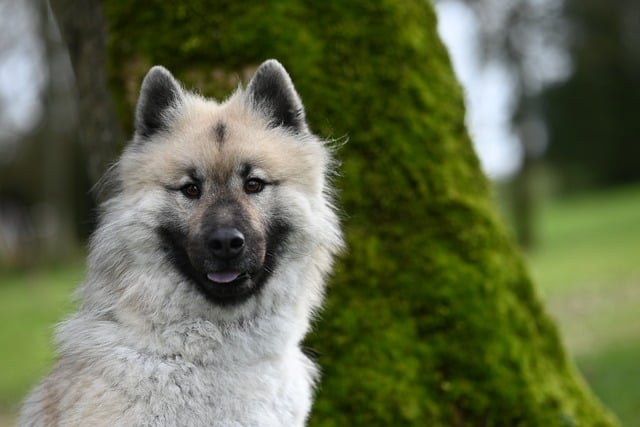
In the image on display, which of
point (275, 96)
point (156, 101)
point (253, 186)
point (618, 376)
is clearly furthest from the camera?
point (618, 376)

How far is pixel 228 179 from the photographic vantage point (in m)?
3.89

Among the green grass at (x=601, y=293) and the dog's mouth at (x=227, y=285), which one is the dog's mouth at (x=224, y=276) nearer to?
the dog's mouth at (x=227, y=285)

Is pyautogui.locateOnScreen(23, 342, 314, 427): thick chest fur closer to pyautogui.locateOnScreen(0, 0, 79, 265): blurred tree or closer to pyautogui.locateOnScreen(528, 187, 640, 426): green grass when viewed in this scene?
pyautogui.locateOnScreen(528, 187, 640, 426): green grass

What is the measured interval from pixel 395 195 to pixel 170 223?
198 centimetres

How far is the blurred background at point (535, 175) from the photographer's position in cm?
1276

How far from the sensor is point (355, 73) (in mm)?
5367

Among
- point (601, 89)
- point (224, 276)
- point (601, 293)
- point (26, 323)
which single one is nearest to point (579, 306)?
point (601, 293)

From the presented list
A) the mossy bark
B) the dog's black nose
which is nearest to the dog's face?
the dog's black nose

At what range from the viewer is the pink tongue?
3.81 m

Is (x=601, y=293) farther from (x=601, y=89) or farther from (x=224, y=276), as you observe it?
(x=601, y=89)

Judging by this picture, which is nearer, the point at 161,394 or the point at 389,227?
the point at 161,394

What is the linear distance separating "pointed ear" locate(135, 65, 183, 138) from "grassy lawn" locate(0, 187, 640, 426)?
113cm

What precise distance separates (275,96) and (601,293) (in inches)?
498

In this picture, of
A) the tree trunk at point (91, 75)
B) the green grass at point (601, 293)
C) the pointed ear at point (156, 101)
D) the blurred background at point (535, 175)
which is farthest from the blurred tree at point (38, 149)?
the pointed ear at point (156, 101)
